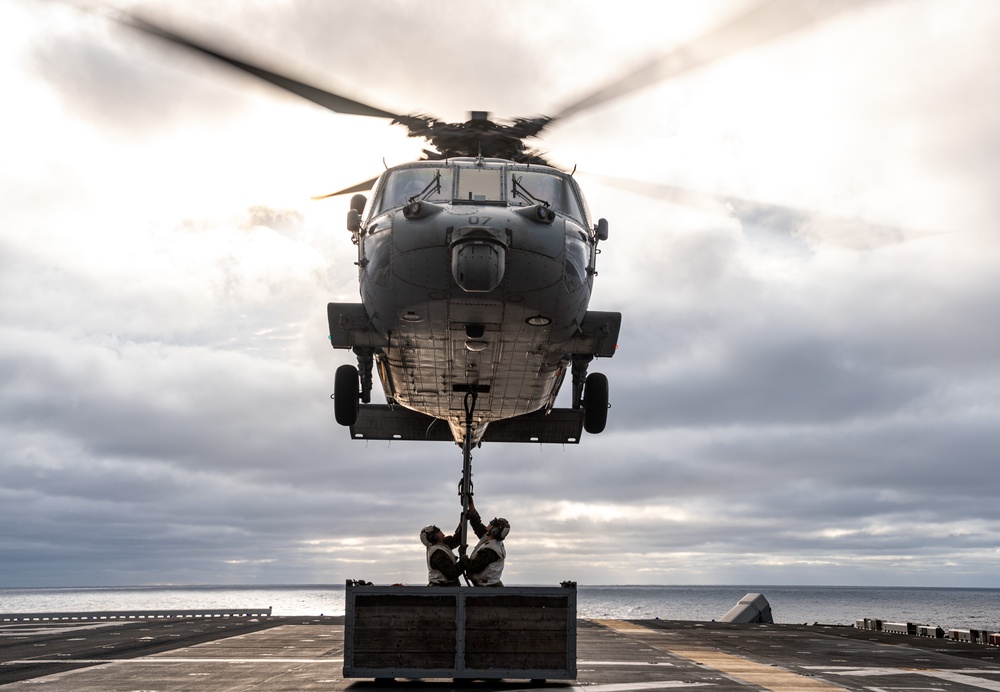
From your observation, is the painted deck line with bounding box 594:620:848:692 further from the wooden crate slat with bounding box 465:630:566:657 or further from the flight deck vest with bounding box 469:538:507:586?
the flight deck vest with bounding box 469:538:507:586

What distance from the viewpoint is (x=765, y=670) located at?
1861cm

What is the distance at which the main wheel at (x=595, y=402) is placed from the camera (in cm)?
1844

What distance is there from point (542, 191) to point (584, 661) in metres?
10.7

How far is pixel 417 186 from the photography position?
14.4 meters

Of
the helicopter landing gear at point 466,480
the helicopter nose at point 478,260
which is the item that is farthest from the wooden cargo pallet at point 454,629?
the helicopter nose at point 478,260

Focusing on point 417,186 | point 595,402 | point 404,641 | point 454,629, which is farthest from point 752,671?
point 417,186

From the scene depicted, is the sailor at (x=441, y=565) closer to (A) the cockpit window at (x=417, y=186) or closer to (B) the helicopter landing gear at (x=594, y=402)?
(B) the helicopter landing gear at (x=594, y=402)

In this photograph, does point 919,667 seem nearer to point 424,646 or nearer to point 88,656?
point 424,646

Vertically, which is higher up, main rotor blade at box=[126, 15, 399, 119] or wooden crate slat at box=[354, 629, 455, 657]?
main rotor blade at box=[126, 15, 399, 119]

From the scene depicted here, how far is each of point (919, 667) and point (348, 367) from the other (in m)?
13.8

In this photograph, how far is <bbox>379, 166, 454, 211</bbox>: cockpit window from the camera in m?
14.1

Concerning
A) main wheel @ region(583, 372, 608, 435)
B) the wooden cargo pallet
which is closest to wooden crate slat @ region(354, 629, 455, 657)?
the wooden cargo pallet

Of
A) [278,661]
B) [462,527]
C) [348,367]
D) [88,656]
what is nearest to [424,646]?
[462,527]

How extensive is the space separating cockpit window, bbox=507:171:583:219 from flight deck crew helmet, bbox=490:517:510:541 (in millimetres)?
5089
